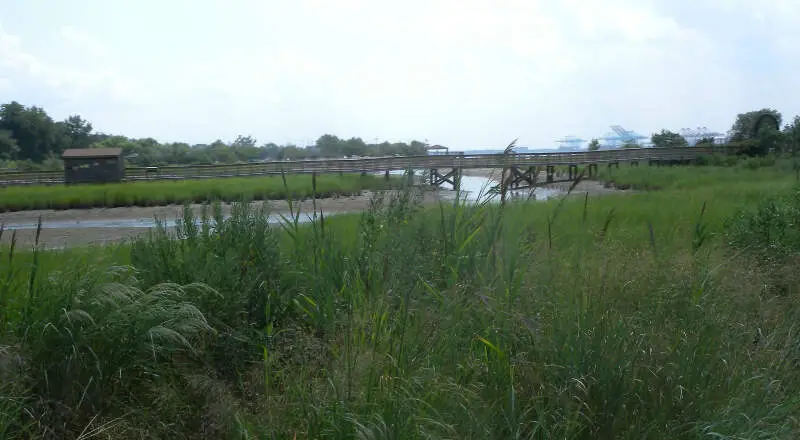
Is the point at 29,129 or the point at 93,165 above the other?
the point at 29,129

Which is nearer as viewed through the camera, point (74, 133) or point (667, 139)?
point (74, 133)

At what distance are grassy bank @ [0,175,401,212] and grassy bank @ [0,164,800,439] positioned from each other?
23.7 meters

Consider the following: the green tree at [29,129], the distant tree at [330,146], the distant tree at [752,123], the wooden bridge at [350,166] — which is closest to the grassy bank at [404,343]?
the wooden bridge at [350,166]

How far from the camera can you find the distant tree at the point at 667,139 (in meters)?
69.8

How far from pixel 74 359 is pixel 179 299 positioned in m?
1.19

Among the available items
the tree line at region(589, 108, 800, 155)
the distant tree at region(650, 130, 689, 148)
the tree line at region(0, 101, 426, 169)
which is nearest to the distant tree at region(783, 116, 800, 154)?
the tree line at region(589, 108, 800, 155)

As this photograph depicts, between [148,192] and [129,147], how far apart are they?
13752mm

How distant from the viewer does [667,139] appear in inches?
2825

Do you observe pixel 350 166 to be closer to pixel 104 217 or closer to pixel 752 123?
pixel 104 217

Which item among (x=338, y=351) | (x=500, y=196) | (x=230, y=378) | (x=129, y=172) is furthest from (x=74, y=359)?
(x=129, y=172)

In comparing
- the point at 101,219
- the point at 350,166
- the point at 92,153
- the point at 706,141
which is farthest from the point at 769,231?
the point at 706,141

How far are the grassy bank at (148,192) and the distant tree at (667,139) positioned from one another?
40.4 metres

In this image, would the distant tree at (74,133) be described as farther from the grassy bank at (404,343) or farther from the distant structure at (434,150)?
the grassy bank at (404,343)

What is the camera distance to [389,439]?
3566 mm
